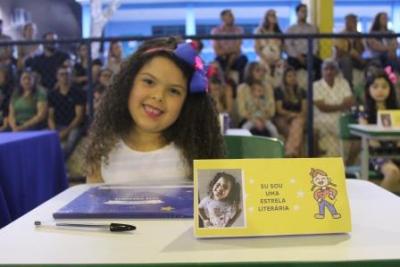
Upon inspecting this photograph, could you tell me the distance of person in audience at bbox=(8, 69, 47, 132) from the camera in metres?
4.07

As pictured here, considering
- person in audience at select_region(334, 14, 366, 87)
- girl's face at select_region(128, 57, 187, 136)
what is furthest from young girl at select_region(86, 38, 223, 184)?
person in audience at select_region(334, 14, 366, 87)

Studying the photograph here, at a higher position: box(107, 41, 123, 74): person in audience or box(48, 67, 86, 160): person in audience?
box(107, 41, 123, 74): person in audience

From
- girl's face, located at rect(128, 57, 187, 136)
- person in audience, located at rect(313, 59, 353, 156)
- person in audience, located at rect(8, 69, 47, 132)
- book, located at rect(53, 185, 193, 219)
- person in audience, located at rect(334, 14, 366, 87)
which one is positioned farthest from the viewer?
person in audience, located at rect(334, 14, 366, 87)

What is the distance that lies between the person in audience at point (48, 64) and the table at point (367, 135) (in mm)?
2271

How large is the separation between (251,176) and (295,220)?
0.30 feet

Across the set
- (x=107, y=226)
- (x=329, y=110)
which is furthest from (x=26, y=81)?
(x=107, y=226)

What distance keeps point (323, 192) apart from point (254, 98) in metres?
3.39

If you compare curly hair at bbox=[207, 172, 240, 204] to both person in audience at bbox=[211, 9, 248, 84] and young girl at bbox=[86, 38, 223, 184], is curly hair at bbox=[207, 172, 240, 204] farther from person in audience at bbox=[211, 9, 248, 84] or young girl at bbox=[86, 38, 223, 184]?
person in audience at bbox=[211, 9, 248, 84]

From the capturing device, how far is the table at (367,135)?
3238mm

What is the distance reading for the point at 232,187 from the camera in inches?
31.6

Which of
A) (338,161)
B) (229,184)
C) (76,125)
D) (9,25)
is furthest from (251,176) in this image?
(9,25)

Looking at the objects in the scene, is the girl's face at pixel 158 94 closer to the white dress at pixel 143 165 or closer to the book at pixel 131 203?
the white dress at pixel 143 165

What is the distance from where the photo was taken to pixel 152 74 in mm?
1448

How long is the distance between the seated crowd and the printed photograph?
3187 millimetres
